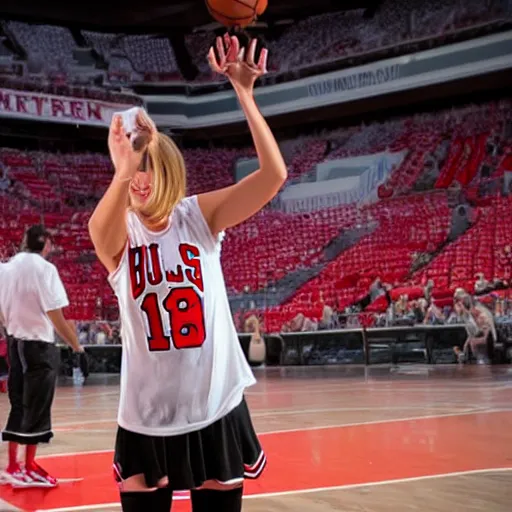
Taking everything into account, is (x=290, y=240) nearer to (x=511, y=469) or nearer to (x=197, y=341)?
(x=511, y=469)

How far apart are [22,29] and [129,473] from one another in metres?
25.5

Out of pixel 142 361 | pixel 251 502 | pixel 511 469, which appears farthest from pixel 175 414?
pixel 511 469

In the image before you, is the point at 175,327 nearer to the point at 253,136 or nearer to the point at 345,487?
the point at 253,136

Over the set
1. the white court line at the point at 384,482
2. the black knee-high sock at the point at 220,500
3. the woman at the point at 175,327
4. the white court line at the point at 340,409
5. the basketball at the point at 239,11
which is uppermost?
the basketball at the point at 239,11

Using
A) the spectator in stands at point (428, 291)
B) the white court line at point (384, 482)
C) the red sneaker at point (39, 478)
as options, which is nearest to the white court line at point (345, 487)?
the white court line at point (384, 482)

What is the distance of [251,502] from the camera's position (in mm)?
4504

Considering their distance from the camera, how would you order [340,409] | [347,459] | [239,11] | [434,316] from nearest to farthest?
[239,11] → [347,459] → [340,409] → [434,316]

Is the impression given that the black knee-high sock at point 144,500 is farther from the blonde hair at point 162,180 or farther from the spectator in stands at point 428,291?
the spectator in stands at point 428,291

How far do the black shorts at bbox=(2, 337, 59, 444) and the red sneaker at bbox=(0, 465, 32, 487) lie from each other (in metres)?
0.23

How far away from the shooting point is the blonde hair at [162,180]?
2.28m

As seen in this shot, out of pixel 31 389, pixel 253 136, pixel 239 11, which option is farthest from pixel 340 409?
pixel 253 136

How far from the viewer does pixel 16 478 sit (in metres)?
5.26

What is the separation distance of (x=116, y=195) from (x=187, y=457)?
2.46 ft

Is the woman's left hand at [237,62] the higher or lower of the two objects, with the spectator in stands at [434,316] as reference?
higher
